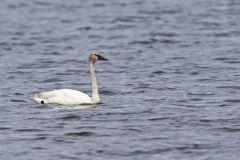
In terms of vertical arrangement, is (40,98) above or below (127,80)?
above

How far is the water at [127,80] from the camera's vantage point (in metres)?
17.3

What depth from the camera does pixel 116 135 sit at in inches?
710

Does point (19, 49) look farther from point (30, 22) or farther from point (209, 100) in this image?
point (209, 100)

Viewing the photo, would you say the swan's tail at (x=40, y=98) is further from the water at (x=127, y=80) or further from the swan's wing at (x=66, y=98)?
the water at (x=127, y=80)

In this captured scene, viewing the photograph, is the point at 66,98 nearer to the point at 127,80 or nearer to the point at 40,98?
the point at 40,98

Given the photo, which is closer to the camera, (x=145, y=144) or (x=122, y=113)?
(x=145, y=144)

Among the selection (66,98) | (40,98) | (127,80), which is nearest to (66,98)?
(66,98)

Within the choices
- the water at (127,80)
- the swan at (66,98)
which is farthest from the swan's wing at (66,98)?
the water at (127,80)

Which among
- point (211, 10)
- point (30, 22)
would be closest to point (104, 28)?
point (30, 22)

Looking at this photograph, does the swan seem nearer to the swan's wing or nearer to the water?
the swan's wing

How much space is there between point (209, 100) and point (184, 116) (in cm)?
228

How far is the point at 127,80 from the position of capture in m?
25.5

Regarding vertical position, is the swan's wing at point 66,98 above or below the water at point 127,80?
above

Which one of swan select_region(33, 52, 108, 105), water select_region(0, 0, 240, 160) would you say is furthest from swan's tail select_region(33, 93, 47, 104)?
water select_region(0, 0, 240, 160)
